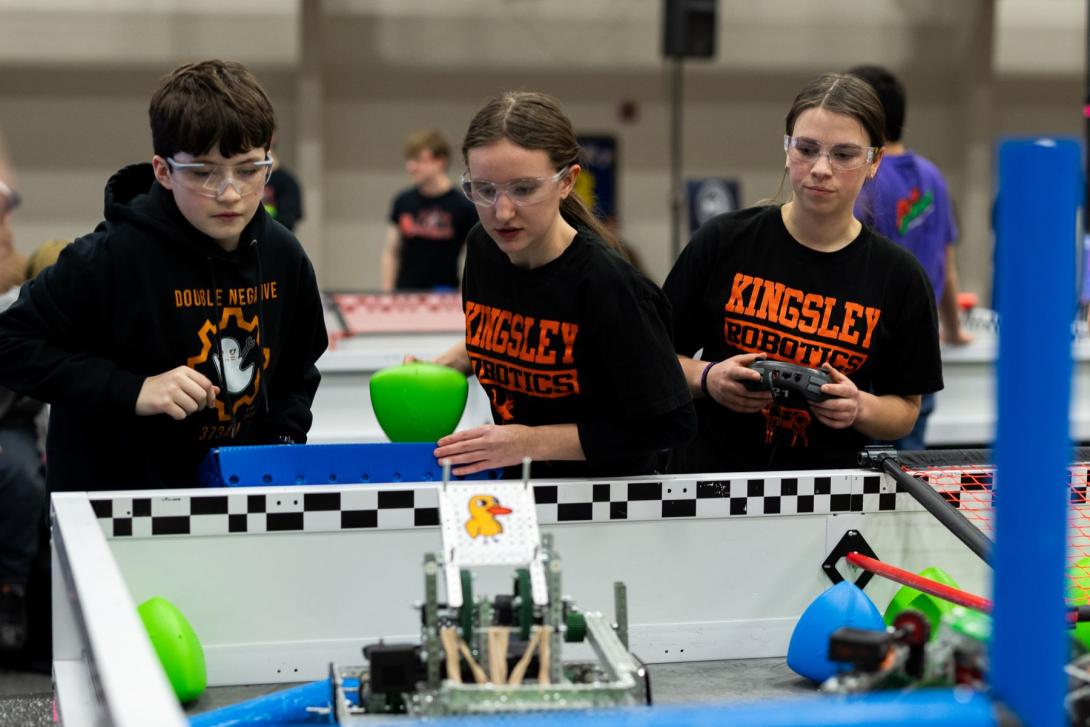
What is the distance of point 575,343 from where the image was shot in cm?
242

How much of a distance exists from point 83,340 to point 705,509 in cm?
112

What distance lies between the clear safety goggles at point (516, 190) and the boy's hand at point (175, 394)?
534 mm

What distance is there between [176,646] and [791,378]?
112 centimetres

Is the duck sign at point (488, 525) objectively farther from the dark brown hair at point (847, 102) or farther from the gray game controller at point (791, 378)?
the dark brown hair at point (847, 102)

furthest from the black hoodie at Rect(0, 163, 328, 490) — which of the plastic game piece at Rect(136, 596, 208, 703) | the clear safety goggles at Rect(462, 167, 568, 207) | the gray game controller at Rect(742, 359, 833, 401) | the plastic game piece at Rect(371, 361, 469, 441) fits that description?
the gray game controller at Rect(742, 359, 833, 401)

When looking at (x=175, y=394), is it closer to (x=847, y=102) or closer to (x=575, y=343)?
(x=575, y=343)

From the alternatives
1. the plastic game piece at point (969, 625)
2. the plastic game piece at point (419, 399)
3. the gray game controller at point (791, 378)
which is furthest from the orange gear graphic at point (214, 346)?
the plastic game piece at point (969, 625)

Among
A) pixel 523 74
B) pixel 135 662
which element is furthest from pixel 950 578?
pixel 523 74

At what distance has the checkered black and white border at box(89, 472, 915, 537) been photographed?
2.34 metres

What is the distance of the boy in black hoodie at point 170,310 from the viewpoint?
A: 2.36 metres

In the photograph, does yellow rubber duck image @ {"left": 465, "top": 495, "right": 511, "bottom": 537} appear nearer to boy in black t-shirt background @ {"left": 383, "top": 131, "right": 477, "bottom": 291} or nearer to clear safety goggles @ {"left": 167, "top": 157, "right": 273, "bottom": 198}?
clear safety goggles @ {"left": 167, "top": 157, "right": 273, "bottom": 198}

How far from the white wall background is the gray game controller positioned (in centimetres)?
941

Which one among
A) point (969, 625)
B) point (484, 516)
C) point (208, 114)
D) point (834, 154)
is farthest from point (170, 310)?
point (969, 625)

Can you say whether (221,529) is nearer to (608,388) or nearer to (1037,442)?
(608,388)
